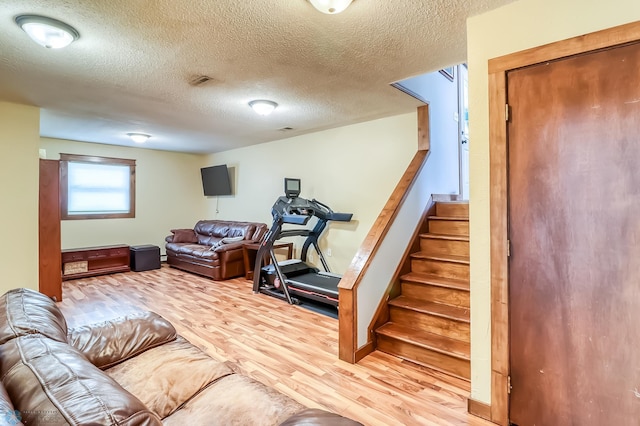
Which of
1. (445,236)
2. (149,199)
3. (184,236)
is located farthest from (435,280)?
(149,199)

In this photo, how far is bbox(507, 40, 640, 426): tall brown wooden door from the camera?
151 centimetres

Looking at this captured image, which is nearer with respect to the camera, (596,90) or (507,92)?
(596,90)

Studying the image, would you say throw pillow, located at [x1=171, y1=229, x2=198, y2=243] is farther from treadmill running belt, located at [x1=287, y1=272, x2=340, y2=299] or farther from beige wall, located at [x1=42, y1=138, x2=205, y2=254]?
treadmill running belt, located at [x1=287, y1=272, x2=340, y2=299]

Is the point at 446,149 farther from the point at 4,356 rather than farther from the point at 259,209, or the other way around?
the point at 4,356

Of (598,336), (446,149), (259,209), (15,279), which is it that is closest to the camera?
(598,336)

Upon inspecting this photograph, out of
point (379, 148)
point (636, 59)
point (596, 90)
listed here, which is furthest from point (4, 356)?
A: point (379, 148)

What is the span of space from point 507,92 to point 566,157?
1.61ft

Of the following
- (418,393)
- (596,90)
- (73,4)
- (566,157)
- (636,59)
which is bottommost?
(418,393)

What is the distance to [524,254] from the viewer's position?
1778 millimetres

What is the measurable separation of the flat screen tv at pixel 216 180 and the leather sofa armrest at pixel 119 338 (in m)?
5.00

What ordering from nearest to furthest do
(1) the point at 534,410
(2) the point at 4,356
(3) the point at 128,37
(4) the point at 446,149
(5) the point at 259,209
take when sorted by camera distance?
(2) the point at 4,356
(1) the point at 534,410
(3) the point at 128,37
(4) the point at 446,149
(5) the point at 259,209

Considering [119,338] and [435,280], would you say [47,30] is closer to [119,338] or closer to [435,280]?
[119,338]

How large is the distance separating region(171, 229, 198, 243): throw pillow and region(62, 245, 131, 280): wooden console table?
2.87ft

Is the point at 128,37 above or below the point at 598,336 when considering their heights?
above
